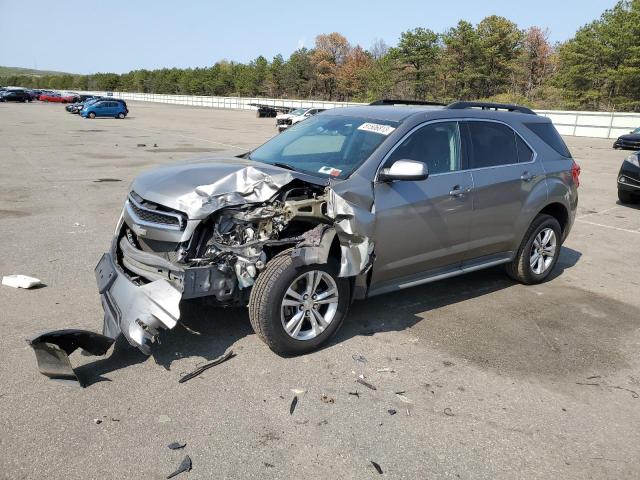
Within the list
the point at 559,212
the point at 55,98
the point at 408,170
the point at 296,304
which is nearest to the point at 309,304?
the point at 296,304

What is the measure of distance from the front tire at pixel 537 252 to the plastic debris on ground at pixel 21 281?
4.91 metres

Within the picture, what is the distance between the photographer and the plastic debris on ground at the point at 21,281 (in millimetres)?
5180

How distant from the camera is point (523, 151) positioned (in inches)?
220

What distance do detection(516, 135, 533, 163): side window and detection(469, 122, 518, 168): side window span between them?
0.06 meters

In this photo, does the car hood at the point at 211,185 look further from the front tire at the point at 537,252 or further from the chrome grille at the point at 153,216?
the front tire at the point at 537,252

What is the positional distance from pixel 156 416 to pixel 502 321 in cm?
321

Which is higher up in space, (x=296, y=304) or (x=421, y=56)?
(x=421, y=56)

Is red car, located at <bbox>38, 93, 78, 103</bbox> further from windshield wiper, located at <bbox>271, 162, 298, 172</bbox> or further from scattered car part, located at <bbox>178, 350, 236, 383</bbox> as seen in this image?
scattered car part, located at <bbox>178, 350, 236, 383</bbox>

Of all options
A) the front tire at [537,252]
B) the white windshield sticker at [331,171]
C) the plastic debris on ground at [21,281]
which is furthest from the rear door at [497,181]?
the plastic debris on ground at [21,281]

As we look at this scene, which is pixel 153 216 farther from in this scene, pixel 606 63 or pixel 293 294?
pixel 606 63

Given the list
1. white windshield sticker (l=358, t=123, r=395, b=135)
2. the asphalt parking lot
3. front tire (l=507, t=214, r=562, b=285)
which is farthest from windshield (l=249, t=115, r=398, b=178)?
front tire (l=507, t=214, r=562, b=285)

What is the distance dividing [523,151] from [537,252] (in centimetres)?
115

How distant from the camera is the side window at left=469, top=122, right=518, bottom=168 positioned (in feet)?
16.8

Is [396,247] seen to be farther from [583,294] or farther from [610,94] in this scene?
[610,94]
